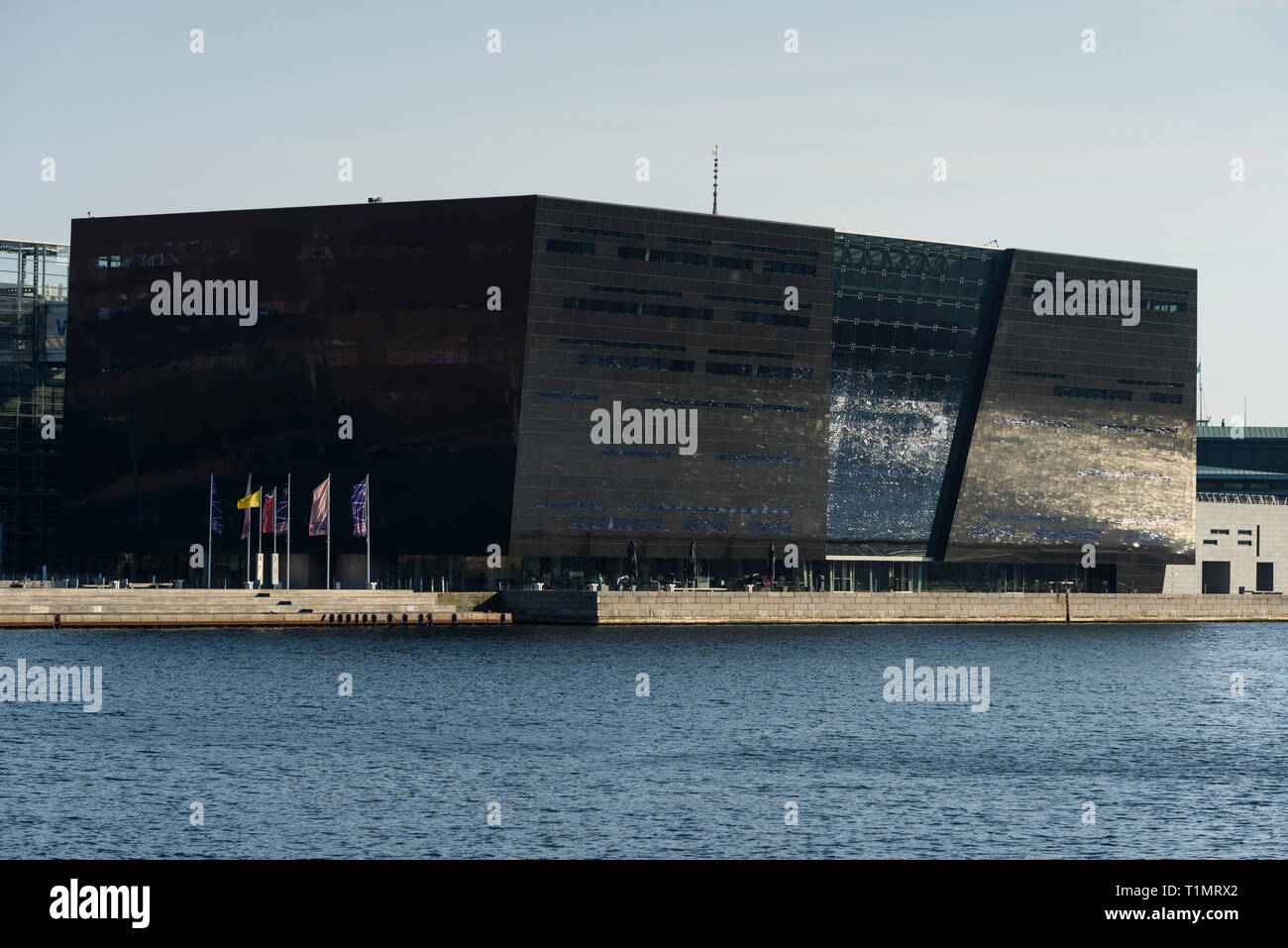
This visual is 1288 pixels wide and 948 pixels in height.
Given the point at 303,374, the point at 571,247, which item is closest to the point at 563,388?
the point at 571,247

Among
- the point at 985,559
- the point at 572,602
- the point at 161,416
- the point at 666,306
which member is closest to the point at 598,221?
the point at 666,306

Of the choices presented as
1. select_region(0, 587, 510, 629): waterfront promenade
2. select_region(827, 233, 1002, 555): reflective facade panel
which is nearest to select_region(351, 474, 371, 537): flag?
select_region(0, 587, 510, 629): waterfront promenade

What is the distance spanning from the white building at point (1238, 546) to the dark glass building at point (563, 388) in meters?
28.8

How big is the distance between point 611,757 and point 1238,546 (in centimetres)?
13632

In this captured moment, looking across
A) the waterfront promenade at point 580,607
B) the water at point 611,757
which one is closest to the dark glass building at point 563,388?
the waterfront promenade at point 580,607

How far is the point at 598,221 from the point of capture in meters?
140

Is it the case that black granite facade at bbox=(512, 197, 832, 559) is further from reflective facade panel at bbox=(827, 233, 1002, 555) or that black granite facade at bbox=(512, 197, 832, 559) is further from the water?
the water

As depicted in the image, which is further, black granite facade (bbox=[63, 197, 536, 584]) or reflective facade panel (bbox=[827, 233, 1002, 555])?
reflective facade panel (bbox=[827, 233, 1002, 555])

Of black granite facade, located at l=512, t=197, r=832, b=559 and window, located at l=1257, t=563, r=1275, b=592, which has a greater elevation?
black granite facade, located at l=512, t=197, r=832, b=559

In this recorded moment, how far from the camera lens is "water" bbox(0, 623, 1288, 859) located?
46.9 m

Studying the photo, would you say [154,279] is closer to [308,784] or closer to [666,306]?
[666,306]

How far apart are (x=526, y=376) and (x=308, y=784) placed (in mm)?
85174

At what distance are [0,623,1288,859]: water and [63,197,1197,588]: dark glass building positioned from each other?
3333cm
